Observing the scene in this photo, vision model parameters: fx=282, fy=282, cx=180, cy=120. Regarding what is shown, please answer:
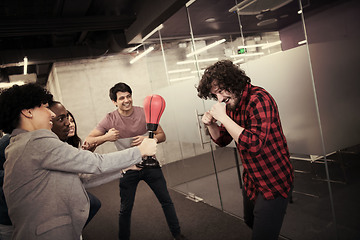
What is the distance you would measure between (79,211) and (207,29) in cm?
270

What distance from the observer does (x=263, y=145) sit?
5.30 feet

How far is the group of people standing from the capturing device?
138cm

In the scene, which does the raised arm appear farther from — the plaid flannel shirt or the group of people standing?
the plaid flannel shirt

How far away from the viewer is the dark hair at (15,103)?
4.86 ft

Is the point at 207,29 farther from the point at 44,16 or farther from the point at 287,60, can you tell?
the point at 44,16

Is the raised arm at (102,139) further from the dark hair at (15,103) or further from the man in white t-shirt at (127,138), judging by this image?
the dark hair at (15,103)

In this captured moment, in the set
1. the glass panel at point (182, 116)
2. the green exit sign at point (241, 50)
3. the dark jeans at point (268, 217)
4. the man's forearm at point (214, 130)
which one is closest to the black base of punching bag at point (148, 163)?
the man's forearm at point (214, 130)

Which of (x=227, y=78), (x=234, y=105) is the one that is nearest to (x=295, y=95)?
(x=234, y=105)

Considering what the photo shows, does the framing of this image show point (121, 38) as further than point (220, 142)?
Yes

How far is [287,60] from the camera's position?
2.44 m

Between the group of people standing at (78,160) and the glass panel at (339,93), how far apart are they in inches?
30.9

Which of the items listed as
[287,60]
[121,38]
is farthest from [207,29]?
[121,38]

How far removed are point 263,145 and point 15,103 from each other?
1367 millimetres

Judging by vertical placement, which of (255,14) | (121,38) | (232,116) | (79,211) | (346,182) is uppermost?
(121,38)
